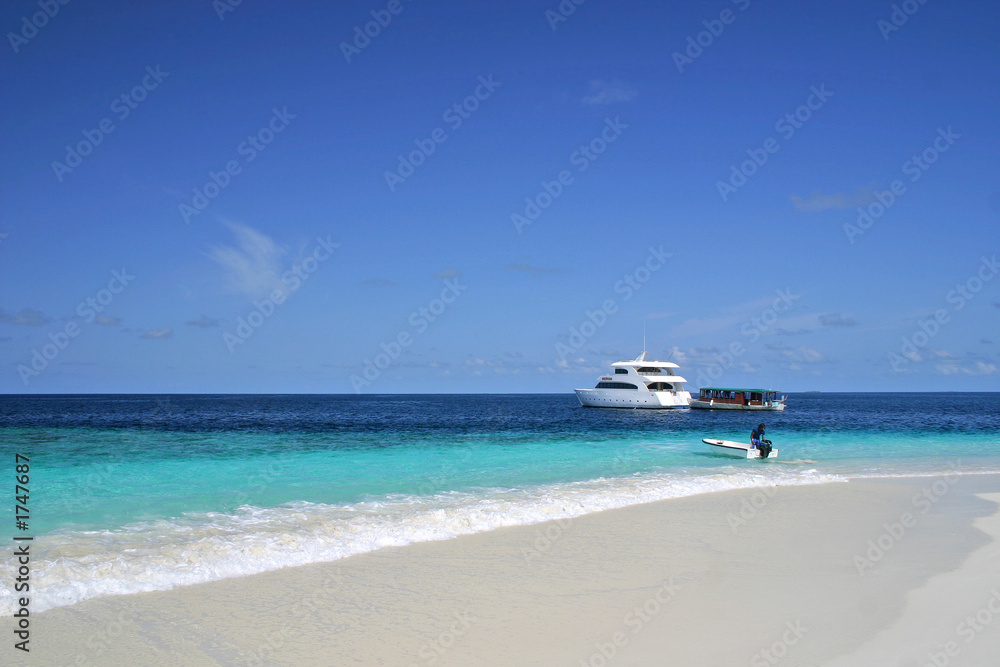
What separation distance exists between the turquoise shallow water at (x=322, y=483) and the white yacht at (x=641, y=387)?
2842 centimetres

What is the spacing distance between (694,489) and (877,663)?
11.0m

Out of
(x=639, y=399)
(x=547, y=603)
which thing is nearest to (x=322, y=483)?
(x=547, y=603)

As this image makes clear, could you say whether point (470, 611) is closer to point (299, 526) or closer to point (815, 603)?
point (815, 603)

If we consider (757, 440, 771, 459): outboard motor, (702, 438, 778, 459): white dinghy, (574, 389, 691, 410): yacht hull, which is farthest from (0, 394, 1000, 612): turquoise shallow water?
(574, 389, 691, 410): yacht hull

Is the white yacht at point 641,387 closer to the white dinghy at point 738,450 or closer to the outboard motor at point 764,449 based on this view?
the white dinghy at point 738,450

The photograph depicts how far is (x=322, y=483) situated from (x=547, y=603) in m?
10.4

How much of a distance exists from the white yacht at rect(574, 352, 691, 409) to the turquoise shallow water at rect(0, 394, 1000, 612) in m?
28.4

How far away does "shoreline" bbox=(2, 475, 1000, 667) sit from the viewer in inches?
230

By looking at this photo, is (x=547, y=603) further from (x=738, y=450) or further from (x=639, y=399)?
(x=639, y=399)

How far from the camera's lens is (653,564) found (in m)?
8.84

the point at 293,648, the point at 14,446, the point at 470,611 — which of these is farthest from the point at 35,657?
the point at 14,446

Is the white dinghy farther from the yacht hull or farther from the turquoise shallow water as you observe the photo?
the yacht hull

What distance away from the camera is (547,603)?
715 centimetres

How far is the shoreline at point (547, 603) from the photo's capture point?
5844mm
